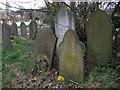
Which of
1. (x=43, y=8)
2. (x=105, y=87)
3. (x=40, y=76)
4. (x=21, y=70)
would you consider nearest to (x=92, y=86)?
(x=105, y=87)

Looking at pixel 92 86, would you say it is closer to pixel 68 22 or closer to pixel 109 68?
pixel 109 68

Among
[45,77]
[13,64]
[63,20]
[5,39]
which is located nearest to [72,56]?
[45,77]

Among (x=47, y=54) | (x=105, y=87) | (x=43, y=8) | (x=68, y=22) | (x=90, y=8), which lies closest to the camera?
(x=105, y=87)

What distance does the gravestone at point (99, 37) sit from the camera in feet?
10.6

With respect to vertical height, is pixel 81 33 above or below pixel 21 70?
above

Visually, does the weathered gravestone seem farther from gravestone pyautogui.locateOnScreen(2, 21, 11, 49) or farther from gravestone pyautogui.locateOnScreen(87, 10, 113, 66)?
gravestone pyautogui.locateOnScreen(2, 21, 11, 49)

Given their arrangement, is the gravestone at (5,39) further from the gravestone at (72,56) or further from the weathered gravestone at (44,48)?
the gravestone at (72,56)

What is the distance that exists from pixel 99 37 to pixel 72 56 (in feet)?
2.97

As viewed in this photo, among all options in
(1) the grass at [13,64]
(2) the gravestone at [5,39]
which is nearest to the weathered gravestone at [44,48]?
(1) the grass at [13,64]

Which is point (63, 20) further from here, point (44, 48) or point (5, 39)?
point (5, 39)

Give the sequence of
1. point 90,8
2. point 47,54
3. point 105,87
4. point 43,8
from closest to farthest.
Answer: point 105,87 < point 47,54 < point 90,8 < point 43,8

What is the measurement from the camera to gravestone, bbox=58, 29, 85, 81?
2807 millimetres

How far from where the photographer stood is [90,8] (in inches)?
166

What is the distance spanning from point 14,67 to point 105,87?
2490 mm
